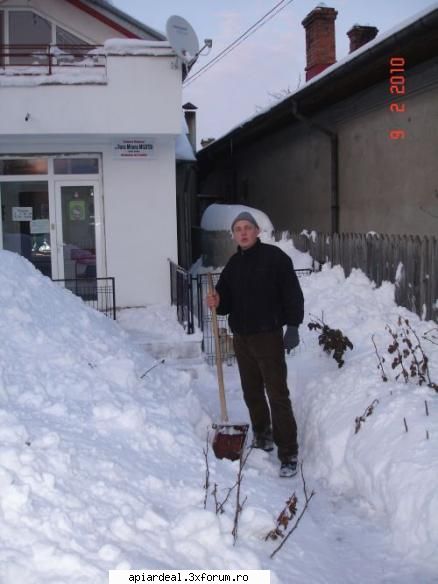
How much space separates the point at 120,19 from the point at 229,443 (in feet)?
29.3

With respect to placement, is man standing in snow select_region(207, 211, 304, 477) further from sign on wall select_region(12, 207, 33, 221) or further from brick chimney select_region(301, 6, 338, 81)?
brick chimney select_region(301, 6, 338, 81)

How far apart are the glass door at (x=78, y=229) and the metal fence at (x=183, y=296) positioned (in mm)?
1323

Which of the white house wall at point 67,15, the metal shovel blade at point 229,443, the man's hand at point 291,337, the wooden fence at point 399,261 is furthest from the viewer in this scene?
the white house wall at point 67,15

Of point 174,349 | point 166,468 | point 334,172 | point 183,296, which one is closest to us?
point 166,468

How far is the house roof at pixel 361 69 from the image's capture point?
846 cm

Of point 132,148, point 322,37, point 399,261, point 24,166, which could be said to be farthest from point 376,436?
point 322,37

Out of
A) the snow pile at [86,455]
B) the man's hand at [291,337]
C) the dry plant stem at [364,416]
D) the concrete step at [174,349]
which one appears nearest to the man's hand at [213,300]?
the man's hand at [291,337]

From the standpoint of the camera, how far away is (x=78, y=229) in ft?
35.7

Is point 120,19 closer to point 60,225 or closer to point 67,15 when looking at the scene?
point 67,15

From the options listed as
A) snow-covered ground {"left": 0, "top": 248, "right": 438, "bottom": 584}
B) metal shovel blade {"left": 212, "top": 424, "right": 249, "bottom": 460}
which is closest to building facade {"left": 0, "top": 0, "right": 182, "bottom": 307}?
snow-covered ground {"left": 0, "top": 248, "right": 438, "bottom": 584}

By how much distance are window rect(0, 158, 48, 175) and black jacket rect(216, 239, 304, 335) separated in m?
6.54

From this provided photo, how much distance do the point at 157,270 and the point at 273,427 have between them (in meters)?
5.95

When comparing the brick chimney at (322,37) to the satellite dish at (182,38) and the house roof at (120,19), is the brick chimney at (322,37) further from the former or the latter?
the satellite dish at (182,38)

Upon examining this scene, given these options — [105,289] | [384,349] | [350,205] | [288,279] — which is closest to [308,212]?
[350,205]
